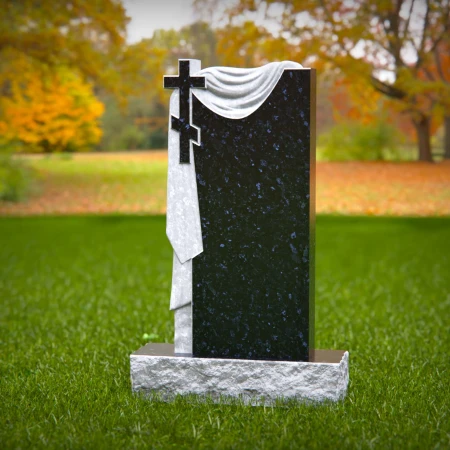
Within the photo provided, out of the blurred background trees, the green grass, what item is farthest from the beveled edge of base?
the blurred background trees

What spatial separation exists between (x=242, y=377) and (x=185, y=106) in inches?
67.3

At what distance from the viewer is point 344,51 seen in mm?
17219

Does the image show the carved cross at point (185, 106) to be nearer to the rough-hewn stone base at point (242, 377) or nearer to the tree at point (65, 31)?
the rough-hewn stone base at point (242, 377)

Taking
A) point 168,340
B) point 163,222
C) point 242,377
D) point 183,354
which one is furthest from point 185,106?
point 163,222

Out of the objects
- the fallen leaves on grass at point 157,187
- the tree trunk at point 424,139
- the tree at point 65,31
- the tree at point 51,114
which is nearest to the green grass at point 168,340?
the fallen leaves on grass at point 157,187

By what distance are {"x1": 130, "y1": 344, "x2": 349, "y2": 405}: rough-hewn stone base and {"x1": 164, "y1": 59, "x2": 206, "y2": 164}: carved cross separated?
1.27 metres

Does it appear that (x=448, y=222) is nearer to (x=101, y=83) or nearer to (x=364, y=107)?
(x=364, y=107)

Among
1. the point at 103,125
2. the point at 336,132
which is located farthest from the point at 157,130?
the point at 336,132

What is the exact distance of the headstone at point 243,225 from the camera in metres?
4.45

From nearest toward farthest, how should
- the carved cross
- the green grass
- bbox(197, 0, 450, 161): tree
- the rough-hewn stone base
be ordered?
1. the green grass
2. the rough-hewn stone base
3. the carved cross
4. bbox(197, 0, 450, 161): tree

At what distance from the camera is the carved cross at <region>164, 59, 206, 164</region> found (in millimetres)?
4578

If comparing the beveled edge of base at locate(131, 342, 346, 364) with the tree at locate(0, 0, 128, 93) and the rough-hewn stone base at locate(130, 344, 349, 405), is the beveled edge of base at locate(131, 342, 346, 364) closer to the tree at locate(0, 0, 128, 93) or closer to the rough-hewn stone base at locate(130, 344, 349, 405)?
the rough-hewn stone base at locate(130, 344, 349, 405)

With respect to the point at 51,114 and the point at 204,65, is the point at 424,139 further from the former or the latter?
the point at 51,114

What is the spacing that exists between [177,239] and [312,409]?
1312 mm
